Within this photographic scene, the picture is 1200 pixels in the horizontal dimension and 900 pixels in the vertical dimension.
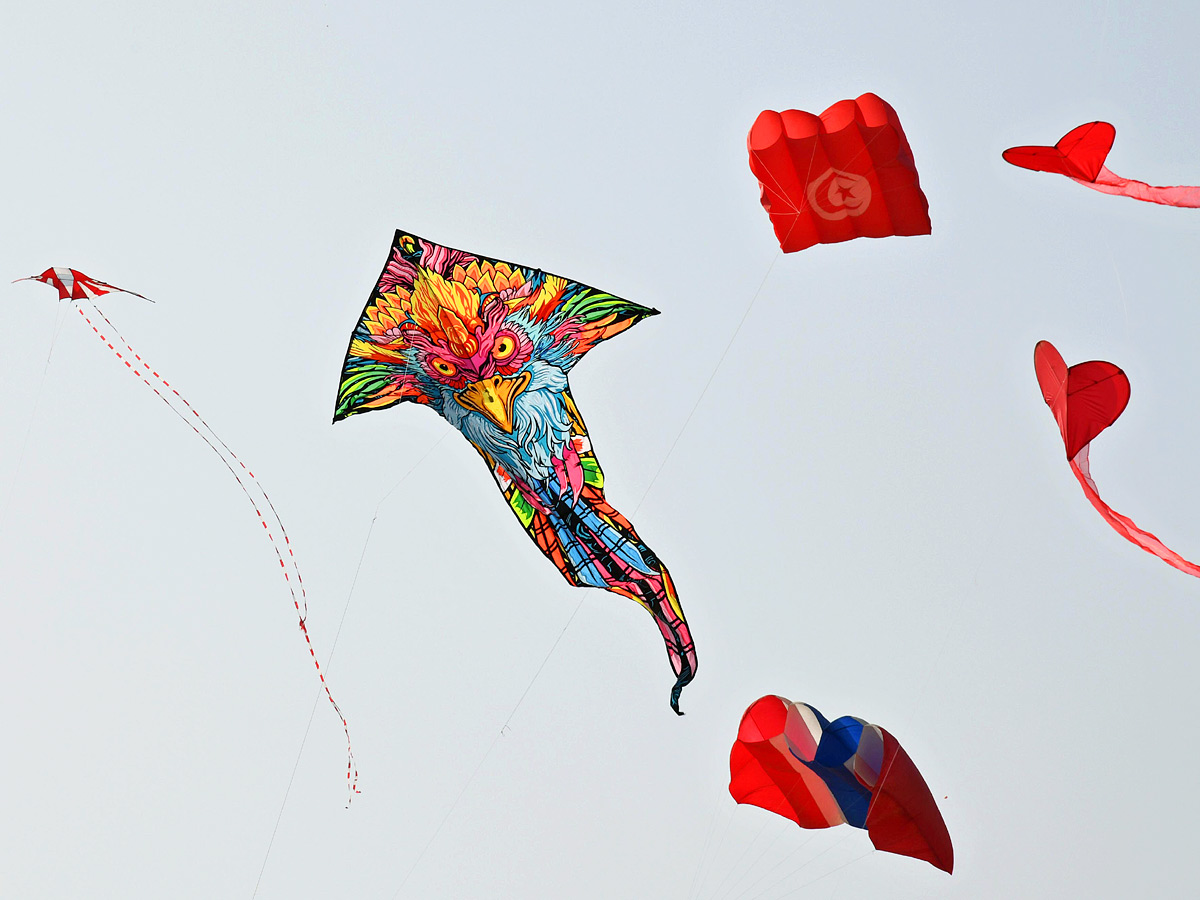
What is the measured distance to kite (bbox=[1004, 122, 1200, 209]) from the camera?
7.85m

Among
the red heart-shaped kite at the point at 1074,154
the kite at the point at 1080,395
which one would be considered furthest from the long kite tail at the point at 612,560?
the red heart-shaped kite at the point at 1074,154

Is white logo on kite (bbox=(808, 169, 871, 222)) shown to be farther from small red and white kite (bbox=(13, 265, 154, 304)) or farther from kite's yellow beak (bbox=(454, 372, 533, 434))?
small red and white kite (bbox=(13, 265, 154, 304))

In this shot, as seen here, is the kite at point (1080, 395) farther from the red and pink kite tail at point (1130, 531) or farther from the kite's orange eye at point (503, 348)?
the kite's orange eye at point (503, 348)

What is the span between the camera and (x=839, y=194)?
28.9 ft

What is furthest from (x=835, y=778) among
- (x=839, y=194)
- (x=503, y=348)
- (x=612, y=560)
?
(x=839, y=194)

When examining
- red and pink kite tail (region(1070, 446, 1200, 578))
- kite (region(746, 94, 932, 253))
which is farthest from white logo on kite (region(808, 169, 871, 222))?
red and pink kite tail (region(1070, 446, 1200, 578))

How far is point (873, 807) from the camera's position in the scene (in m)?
9.18

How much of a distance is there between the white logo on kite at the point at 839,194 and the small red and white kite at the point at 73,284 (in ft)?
17.5

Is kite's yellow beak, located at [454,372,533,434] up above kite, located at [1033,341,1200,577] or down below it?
below

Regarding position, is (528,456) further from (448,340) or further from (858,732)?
(858,732)

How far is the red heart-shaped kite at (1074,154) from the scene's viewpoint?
25.8 ft

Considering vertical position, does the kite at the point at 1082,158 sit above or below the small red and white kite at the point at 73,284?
above

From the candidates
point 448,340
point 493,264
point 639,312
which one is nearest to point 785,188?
point 639,312

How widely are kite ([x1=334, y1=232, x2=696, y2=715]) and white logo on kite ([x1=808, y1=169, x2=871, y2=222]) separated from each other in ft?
5.10
